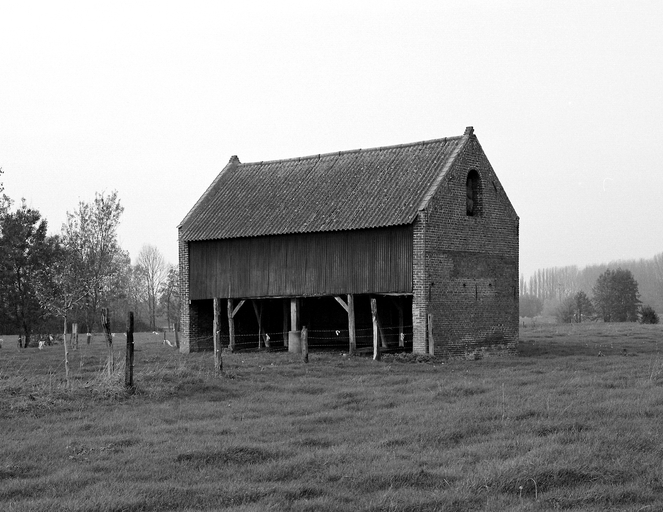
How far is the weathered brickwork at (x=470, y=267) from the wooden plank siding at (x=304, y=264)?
120 centimetres

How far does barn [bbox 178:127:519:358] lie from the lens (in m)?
30.8

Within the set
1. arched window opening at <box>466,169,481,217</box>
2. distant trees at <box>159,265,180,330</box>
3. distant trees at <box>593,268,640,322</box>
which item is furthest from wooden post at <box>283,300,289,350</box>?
distant trees at <box>593,268,640,322</box>

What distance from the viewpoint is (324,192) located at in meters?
34.7

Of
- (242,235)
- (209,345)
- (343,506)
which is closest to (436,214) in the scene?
(242,235)

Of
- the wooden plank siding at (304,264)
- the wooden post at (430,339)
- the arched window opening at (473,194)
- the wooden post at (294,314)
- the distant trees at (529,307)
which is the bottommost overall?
the distant trees at (529,307)

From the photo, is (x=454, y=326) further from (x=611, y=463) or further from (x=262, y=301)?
(x=611, y=463)

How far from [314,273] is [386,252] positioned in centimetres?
341

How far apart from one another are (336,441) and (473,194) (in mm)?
20366

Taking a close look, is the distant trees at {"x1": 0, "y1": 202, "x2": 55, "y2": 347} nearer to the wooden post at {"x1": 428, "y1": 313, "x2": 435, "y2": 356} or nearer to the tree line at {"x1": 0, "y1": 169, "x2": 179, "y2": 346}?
the tree line at {"x1": 0, "y1": 169, "x2": 179, "y2": 346}

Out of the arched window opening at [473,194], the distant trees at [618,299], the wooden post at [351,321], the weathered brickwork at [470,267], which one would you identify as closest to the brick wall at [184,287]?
the wooden post at [351,321]

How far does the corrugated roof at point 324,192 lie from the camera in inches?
1251

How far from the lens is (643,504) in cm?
1034

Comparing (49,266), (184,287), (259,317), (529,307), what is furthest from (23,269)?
(529,307)

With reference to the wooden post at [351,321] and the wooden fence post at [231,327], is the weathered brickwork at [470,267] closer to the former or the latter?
the wooden post at [351,321]
